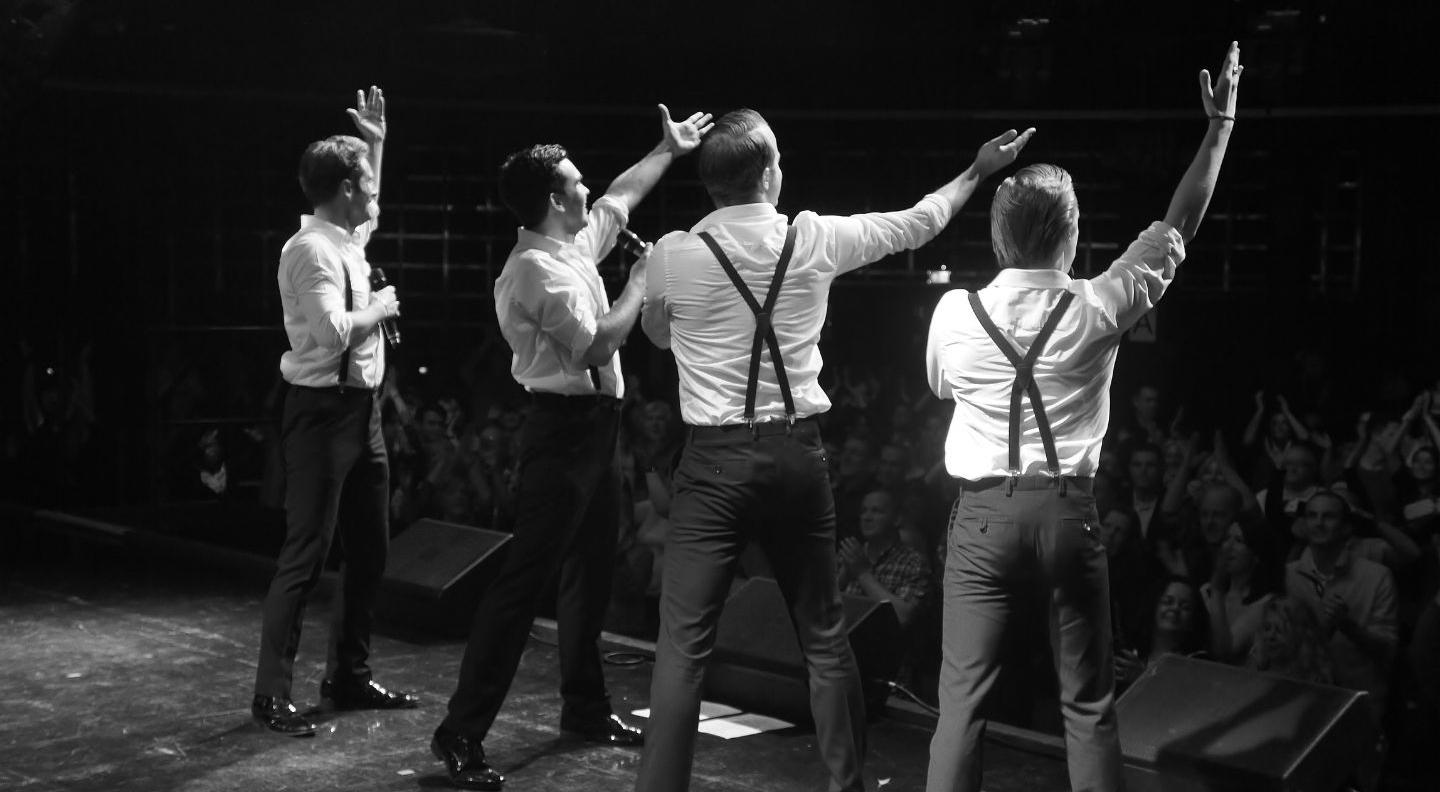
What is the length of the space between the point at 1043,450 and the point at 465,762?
1.54 m

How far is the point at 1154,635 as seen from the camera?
4.86 meters

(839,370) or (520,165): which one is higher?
(520,165)

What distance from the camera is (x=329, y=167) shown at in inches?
155

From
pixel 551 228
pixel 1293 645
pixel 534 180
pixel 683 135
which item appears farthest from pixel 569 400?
pixel 1293 645

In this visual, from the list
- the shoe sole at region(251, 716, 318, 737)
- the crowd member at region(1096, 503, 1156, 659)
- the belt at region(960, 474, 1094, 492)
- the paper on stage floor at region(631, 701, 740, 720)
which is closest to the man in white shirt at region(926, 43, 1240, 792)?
the belt at region(960, 474, 1094, 492)

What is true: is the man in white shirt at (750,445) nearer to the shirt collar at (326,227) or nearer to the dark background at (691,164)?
the shirt collar at (326,227)

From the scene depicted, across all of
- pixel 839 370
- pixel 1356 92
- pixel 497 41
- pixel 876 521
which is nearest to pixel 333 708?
pixel 876 521

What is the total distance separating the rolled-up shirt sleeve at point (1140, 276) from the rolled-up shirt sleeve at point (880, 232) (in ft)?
1.41

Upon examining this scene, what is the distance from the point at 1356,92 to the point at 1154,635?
5.53 m

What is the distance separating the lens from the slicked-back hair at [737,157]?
2994 mm

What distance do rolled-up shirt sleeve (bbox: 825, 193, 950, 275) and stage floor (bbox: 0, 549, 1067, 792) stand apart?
4.08 ft

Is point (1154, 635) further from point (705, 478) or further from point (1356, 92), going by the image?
point (1356, 92)

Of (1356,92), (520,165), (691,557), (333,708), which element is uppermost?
(1356,92)

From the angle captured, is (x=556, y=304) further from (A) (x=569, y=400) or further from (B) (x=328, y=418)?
(B) (x=328, y=418)
